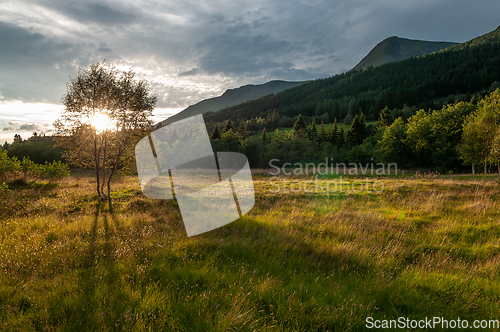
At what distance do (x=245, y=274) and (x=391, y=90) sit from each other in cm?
17292

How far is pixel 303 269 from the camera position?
14.4ft

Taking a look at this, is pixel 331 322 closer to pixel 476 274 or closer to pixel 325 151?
pixel 476 274

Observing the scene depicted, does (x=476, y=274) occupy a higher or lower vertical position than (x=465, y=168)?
higher

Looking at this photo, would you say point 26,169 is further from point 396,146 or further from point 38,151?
point 38,151

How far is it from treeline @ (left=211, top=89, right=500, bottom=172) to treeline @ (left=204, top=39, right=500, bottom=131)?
54.1 metres

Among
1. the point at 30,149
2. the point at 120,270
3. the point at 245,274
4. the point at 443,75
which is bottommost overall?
the point at 245,274

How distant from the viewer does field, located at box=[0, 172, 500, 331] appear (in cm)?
288

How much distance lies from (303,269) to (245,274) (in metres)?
1.30

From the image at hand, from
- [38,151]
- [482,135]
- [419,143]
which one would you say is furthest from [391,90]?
[38,151]

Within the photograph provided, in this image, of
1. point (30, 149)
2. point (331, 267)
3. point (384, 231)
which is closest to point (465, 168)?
point (384, 231)

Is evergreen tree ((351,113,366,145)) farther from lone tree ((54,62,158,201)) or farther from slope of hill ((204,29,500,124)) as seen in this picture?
lone tree ((54,62,158,201))

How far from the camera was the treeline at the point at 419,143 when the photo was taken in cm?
3609

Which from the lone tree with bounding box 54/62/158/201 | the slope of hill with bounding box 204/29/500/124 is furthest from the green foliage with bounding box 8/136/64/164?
the slope of hill with bounding box 204/29/500/124

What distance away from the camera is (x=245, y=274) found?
4.03 metres
